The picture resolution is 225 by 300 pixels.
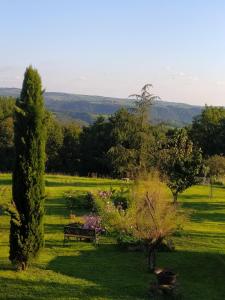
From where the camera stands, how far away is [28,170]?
57.2ft

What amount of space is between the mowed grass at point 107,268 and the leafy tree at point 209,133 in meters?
44.6

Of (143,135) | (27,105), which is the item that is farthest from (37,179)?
(143,135)

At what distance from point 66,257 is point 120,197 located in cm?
1010

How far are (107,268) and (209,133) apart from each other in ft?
196

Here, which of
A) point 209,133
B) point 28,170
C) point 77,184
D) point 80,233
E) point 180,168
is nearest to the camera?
point 28,170

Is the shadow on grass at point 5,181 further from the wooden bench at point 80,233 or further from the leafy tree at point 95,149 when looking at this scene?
the leafy tree at point 95,149

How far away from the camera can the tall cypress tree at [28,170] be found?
685 inches

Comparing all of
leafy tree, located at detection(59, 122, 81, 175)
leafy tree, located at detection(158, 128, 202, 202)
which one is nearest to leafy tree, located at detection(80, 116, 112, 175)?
leafy tree, located at detection(59, 122, 81, 175)

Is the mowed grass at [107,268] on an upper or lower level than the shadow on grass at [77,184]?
upper

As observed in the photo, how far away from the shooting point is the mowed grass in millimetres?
15820

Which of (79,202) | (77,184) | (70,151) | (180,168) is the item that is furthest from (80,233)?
(70,151)

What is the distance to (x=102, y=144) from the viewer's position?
231 feet

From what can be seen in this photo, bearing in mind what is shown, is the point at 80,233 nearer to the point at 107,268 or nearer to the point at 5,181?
the point at 107,268

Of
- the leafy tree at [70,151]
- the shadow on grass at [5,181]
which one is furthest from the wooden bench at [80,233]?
the leafy tree at [70,151]
